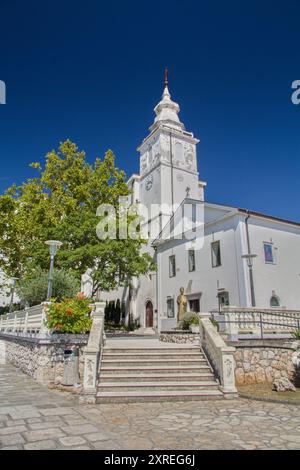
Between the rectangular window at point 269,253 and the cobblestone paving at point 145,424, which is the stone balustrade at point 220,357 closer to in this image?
the cobblestone paving at point 145,424

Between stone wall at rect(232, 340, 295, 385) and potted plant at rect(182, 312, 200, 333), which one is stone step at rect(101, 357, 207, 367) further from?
potted plant at rect(182, 312, 200, 333)

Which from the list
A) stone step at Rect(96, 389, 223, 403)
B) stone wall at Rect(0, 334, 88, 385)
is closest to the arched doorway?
stone wall at Rect(0, 334, 88, 385)

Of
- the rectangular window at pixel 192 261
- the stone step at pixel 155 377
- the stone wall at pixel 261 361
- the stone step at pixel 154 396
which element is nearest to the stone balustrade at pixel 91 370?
the stone step at pixel 154 396

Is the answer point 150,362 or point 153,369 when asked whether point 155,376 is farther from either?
point 150,362

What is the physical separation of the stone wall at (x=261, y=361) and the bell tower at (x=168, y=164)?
71.4 ft

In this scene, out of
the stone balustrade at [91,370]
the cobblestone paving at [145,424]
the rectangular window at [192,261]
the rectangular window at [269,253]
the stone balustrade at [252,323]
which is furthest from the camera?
the rectangular window at [192,261]

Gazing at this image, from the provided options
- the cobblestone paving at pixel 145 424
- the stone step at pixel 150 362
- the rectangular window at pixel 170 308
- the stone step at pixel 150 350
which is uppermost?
the rectangular window at pixel 170 308

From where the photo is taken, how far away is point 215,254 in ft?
70.7

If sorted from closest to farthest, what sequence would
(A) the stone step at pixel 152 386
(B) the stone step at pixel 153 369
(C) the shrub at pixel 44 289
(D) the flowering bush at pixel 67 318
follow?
(A) the stone step at pixel 152 386 → (B) the stone step at pixel 153 369 → (D) the flowering bush at pixel 67 318 → (C) the shrub at pixel 44 289

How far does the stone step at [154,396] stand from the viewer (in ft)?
24.0

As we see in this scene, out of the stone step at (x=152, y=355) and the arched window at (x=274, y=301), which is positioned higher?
the arched window at (x=274, y=301)

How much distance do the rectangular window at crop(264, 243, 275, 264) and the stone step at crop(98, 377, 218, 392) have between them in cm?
1329

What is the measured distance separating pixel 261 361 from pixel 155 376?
150 inches
